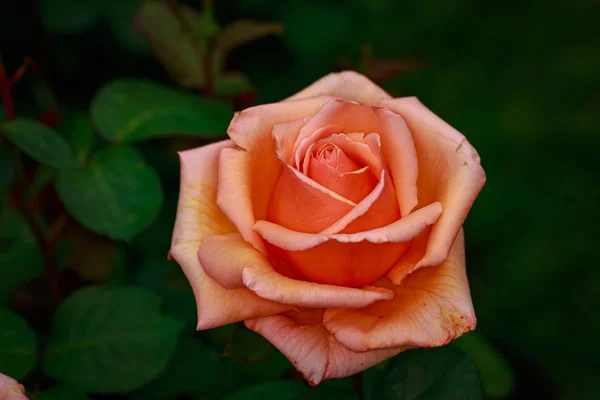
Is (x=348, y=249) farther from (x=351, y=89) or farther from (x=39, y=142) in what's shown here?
(x=39, y=142)

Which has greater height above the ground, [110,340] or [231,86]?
[231,86]

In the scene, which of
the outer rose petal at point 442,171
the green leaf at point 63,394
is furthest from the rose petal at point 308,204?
the green leaf at point 63,394

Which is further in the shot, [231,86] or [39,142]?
[231,86]

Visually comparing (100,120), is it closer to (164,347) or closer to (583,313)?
(164,347)

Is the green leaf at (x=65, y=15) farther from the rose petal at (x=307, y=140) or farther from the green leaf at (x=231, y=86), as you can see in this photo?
the rose petal at (x=307, y=140)

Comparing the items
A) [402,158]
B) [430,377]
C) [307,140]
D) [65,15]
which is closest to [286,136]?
[307,140]

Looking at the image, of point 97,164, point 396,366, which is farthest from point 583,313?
point 97,164

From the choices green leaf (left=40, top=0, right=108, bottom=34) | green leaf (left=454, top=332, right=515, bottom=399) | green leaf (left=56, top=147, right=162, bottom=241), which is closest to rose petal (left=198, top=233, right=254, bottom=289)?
green leaf (left=56, top=147, right=162, bottom=241)
